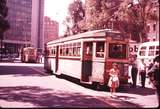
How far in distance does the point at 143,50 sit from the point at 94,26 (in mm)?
11208

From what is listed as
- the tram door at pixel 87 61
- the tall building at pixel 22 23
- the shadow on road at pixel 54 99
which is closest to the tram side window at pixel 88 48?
the tram door at pixel 87 61

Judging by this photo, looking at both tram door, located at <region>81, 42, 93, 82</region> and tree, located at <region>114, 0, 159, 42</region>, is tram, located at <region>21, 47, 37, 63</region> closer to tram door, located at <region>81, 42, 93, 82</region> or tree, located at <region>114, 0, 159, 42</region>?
tree, located at <region>114, 0, 159, 42</region>

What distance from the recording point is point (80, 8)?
74688mm

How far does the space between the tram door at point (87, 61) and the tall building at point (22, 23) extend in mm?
121279

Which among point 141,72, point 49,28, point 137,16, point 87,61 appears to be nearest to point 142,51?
point 137,16

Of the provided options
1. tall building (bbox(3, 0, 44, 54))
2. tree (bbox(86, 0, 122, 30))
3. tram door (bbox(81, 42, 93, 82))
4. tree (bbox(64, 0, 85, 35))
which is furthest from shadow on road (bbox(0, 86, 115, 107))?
tall building (bbox(3, 0, 44, 54))

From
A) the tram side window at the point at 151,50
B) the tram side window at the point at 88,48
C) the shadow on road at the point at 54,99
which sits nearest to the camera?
the shadow on road at the point at 54,99

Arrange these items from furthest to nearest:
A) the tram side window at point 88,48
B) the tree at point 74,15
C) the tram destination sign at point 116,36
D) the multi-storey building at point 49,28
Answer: the multi-storey building at point 49,28, the tree at point 74,15, the tram side window at point 88,48, the tram destination sign at point 116,36

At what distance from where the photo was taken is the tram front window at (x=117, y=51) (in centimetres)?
1958

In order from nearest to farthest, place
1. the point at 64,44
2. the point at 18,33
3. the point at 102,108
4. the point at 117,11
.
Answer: the point at 102,108, the point at 64,44, the point at 117,11, the point at 18,33

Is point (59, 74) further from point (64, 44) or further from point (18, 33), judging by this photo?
point (18, 33)

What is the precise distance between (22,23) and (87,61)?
134 metres

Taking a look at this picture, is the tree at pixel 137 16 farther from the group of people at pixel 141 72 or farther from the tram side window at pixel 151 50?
the group of people at pixel 141 72

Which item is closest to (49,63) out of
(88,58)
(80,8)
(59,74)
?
(59,74)
